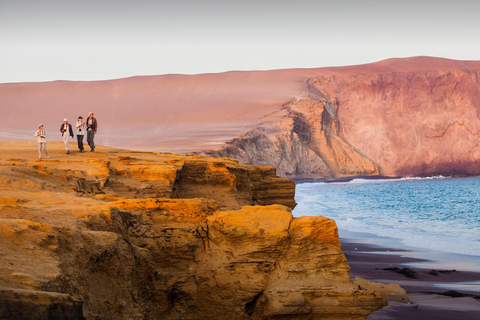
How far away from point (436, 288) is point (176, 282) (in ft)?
20.6

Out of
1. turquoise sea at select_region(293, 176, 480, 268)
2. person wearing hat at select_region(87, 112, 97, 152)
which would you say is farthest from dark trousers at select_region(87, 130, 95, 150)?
turquoise sea at select_region(293, 176, 480, 268)

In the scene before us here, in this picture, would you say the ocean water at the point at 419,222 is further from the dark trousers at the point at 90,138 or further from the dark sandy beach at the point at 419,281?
the dark trousers at the point at 90,138

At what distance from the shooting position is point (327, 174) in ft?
216

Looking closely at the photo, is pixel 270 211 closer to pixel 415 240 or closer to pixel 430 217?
pixel 415 240

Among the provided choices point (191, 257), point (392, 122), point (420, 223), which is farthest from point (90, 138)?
point (392, 122)

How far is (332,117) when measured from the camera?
246 ft

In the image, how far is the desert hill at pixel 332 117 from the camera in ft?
215

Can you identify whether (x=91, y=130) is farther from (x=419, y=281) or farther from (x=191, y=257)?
(x=419, y=281)

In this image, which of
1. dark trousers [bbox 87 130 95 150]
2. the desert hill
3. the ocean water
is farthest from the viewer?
the desert hill

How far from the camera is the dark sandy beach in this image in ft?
25.7

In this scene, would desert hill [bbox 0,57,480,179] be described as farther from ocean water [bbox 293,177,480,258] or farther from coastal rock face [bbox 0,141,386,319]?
coastal rock face [bbox 0,141,386,319]

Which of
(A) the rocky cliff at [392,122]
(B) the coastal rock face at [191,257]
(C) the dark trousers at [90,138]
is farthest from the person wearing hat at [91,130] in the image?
(A) the rocky cliff at [392,122]

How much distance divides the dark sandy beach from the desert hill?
4156 cm

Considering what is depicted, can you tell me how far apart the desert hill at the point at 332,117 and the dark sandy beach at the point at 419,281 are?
41563mm
